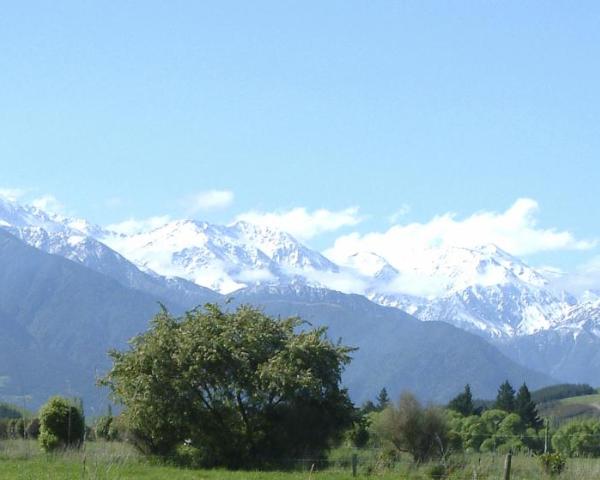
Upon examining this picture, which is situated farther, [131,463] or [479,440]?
[479,440]

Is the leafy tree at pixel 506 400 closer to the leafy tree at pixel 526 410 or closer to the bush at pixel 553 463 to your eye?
the leafy tree at pixel 526 410

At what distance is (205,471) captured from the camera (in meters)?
38.9

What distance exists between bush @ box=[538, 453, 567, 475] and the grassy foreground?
0.28 meters

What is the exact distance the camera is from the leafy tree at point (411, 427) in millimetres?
52375

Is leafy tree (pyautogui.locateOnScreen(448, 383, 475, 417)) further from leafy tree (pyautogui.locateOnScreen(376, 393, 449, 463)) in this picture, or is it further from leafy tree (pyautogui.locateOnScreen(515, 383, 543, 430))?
leafy tree (pyautogui.locateOnScreen(376, 393, 449, 463))

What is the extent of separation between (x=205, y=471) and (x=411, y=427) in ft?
53.4

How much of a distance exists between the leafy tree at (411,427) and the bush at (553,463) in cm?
1371

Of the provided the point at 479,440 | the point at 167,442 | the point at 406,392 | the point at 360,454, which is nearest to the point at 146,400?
the point at 167,442

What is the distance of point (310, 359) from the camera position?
45312 millimetres

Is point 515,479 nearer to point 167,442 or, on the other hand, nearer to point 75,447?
point 167,442

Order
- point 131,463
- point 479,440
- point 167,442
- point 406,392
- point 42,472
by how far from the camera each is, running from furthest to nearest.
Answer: point 479,440
point 406,392
point 167,442
point 131,463
point 42,472

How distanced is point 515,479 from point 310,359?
12.7 meters

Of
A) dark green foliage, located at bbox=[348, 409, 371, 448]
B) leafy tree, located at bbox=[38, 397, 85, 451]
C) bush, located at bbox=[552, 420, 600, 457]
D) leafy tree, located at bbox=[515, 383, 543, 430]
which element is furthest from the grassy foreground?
leafy tree, located at bbox=[515, 383, 543, 430]

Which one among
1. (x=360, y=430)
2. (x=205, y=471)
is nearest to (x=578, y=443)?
(x=360, y=430)
